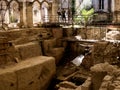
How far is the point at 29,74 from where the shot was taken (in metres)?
12.5

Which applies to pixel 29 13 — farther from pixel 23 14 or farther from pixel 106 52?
pixel 106 52

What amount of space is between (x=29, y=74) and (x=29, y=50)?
2.71m

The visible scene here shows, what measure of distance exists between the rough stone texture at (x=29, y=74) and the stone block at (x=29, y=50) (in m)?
0.47

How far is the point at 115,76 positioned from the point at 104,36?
31.7ft

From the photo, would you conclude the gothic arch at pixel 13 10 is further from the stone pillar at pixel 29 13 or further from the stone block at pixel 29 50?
the stone block at pixel 29 50

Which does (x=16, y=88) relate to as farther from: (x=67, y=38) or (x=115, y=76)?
(x=67, y=38)

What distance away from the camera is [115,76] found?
8.73 m

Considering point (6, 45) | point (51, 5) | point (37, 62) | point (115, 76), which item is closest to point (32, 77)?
point (37, 62)

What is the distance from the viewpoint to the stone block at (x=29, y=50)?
1432cm

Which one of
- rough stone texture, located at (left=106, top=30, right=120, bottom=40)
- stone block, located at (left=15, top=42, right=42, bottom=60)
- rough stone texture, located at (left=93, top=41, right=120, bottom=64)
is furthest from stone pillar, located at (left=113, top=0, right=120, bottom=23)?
stone block, located at (left=15, top=42, right=42, bottom=60)

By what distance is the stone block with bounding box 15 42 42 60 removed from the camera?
564 inches

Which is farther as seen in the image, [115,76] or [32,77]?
[32,77]

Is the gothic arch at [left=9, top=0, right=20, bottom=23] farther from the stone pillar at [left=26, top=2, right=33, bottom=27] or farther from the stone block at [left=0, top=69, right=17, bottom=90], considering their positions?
the stone block at [left=0, top=69, right=17, bottom=90]

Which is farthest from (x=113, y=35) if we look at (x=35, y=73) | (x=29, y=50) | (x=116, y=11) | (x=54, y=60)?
(x=35, y=73)
